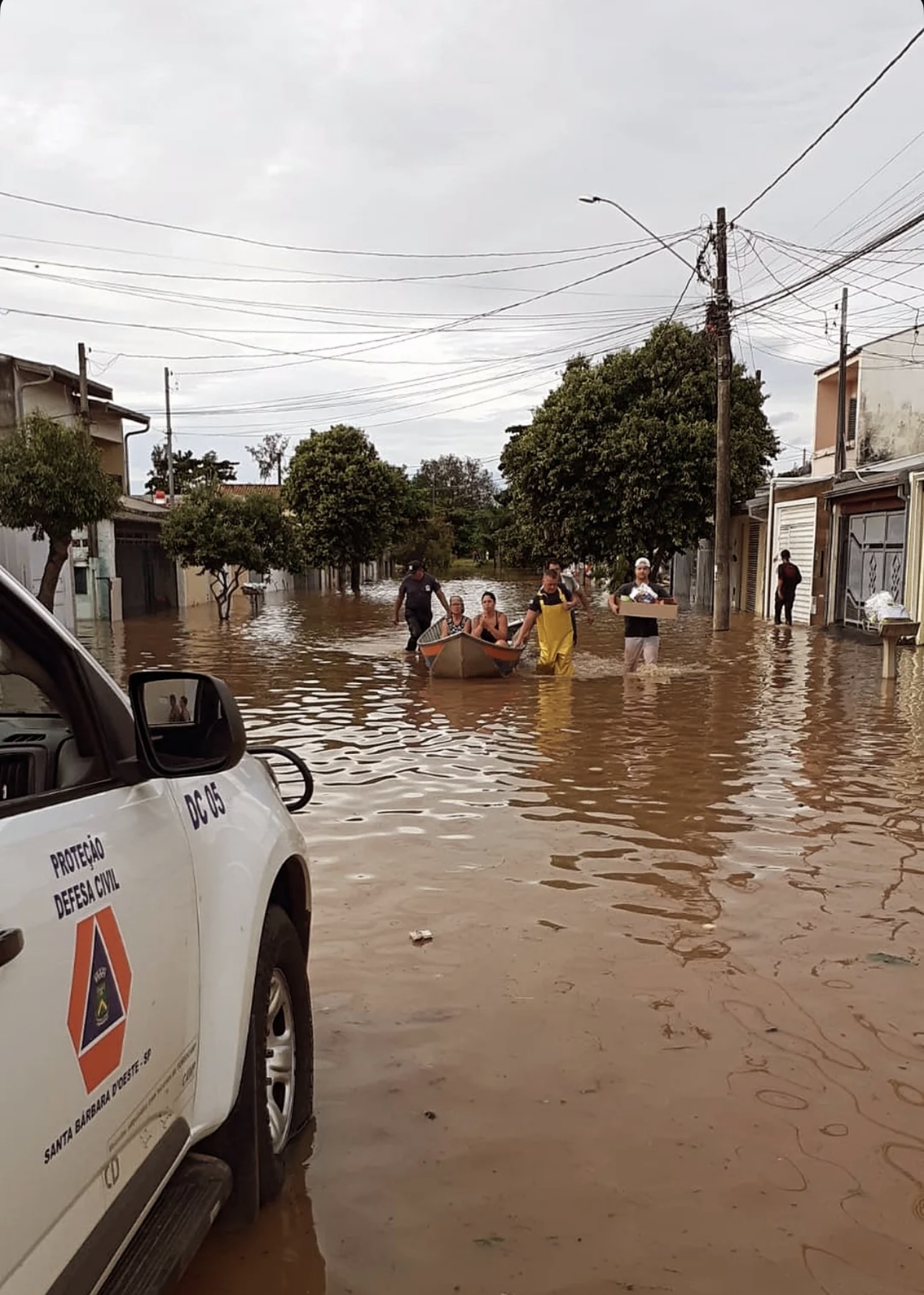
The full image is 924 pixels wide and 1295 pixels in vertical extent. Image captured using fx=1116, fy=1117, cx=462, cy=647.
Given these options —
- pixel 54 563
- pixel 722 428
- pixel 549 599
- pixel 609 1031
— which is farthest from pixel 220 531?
pixel 609 1031

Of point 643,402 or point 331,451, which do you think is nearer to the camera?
point 643,402

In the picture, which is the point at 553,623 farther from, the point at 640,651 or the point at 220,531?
the point at 220,531

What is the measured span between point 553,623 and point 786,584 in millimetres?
11661

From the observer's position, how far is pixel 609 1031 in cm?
416

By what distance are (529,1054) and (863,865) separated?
10.0 ft

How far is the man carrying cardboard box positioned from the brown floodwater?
15.0 ft

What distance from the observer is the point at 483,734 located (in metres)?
10.8

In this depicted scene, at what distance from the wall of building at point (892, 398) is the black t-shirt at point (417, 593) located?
1236cm

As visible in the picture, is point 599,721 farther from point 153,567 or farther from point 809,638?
Answer: point 153,567

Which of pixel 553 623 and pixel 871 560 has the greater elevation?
pixel 871 560

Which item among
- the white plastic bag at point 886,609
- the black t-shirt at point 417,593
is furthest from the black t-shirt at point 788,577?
the black t-shirt at point 417,593

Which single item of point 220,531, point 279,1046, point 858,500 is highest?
point 858,500

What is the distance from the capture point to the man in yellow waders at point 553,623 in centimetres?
1479

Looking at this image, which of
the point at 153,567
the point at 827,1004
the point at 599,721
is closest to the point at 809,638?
the point at 599,721
